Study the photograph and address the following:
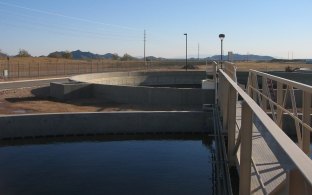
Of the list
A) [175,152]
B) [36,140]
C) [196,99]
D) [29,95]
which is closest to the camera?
[175,152]

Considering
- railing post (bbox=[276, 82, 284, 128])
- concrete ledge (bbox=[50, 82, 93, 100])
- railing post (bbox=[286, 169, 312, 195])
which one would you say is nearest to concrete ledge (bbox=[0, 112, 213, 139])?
concrete ledge (bbox=[50, 82, 93, 100])

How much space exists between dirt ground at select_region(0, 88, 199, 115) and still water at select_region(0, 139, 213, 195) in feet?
14.1

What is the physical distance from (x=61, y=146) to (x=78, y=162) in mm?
2360

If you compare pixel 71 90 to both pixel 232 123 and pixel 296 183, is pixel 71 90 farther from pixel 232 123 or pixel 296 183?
pixel 296 183

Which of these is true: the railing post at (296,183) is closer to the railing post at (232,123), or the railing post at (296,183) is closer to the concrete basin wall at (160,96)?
the railing post at (232,123)

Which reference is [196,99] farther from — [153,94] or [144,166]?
[144,166]

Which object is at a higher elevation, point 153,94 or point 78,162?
point 153,94

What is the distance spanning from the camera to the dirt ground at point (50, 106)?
18109 millimetres

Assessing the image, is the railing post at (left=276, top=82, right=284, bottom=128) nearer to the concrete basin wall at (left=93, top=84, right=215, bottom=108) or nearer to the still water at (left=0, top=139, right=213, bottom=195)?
the still water at (left=0, top=139, right=213, bottom=195)

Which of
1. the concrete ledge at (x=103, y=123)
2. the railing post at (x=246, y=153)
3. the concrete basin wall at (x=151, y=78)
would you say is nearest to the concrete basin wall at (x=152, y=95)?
the concrete ledge at (x=103, y=123)

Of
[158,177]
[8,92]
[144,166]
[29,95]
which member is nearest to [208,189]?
[158,177]

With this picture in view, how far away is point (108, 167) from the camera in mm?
10812

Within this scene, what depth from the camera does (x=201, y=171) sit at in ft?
34.7

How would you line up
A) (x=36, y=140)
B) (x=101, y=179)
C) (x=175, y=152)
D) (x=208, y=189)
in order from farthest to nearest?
(x=36, y=140) < (x=175, y=152) < (x=101, y=179) < (x=208, y=189)
